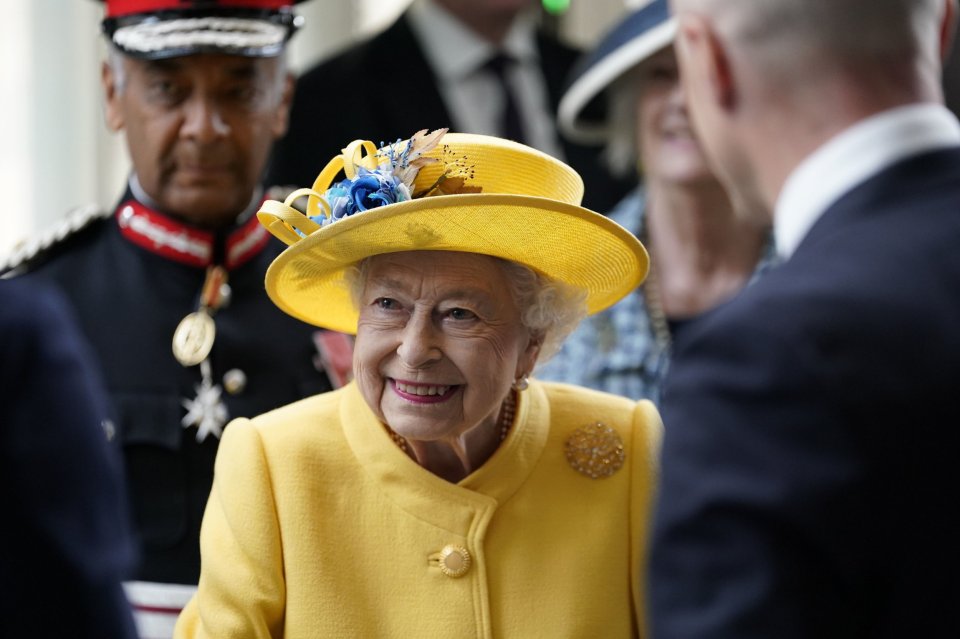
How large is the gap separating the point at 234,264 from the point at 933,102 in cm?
200

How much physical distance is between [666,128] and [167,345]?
1.65 meters

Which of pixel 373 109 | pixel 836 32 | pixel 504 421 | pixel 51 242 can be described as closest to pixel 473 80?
pixel 373 109

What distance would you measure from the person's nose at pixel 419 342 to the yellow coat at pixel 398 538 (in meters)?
0.19

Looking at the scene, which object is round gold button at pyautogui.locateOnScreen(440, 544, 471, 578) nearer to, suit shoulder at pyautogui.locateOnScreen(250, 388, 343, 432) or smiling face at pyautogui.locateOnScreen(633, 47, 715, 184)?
suit shoulder at pyautogui.locateOnScreen(250, 388, 343, 432)

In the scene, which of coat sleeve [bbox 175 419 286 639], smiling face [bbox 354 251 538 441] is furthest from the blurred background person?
coat sleeve [bbox 175 419 286 639]

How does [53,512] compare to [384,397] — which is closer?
[53,512]

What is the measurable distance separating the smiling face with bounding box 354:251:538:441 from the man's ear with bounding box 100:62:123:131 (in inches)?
44.7

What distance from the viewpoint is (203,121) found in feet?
11.1

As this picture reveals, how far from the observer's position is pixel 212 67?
3402 millimetres

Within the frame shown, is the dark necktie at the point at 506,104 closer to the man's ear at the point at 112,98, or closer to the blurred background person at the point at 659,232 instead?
the blurred background person at the point at 659,232

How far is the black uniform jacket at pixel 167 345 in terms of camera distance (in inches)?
128

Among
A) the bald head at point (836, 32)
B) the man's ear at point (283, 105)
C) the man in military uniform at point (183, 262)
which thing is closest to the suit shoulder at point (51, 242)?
the man in military uniform at point (183, 262)

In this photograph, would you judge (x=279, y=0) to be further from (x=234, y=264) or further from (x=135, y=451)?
(x=135, y=451)

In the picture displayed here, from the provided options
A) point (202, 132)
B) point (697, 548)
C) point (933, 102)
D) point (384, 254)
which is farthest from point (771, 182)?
point (202, 132)
